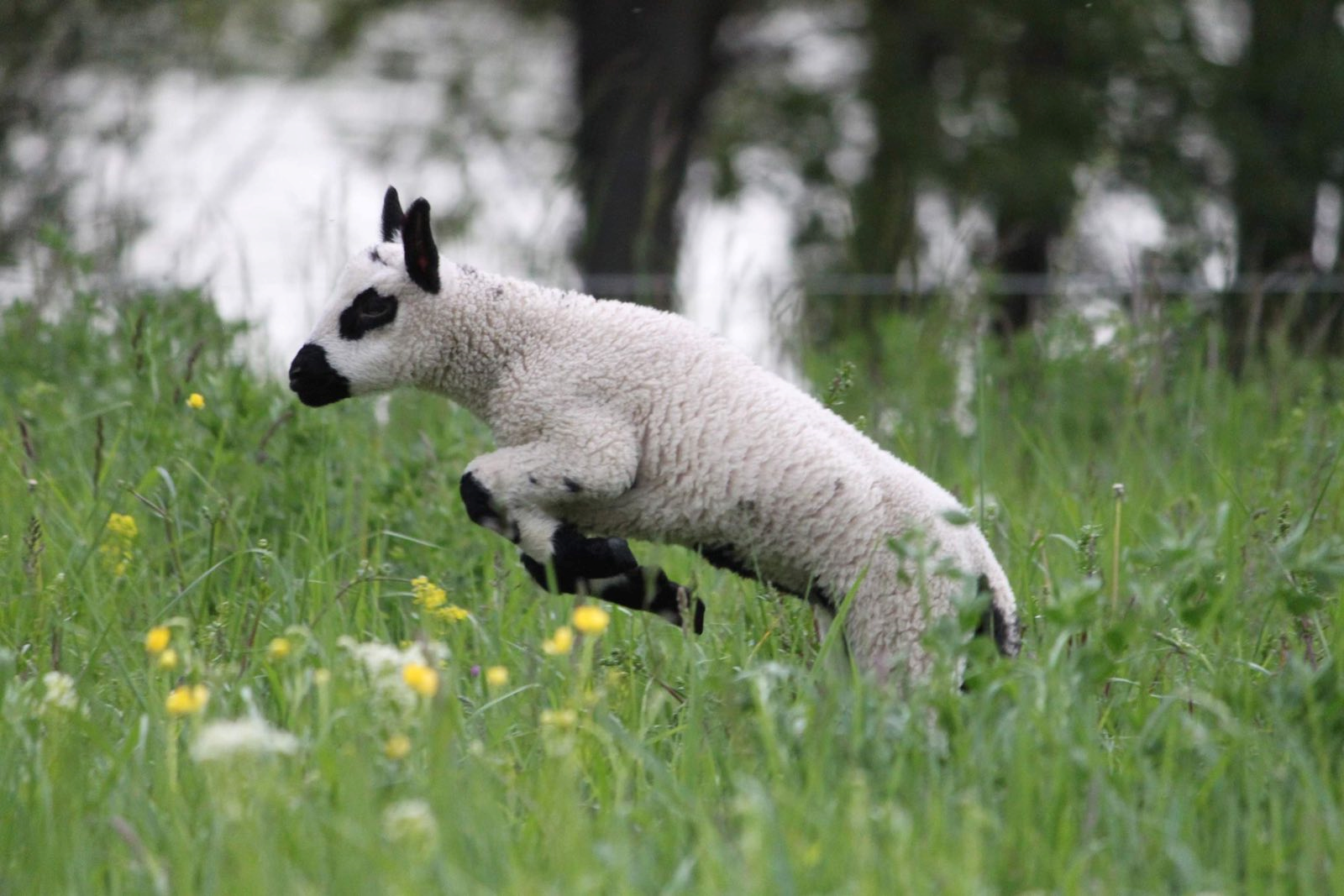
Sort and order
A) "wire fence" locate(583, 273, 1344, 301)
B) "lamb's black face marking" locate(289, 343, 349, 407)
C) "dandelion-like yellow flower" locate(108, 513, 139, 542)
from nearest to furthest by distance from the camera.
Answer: "lamb's black face marking" locate(289, 343, 349, 407) < "dandelion-like yellow flower" locate(108, 513, 139, 542) < "wire fence" locate(583, 273, 1344, 301)

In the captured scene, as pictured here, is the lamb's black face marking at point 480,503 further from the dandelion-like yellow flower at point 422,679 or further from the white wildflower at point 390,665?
the dandelion-like yellow flower at point 422,679

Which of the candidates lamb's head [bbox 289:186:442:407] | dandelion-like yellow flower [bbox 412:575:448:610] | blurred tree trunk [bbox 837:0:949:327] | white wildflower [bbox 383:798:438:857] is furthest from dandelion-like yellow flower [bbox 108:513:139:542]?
blurred tree trunk [bbox 837:0:949:327]

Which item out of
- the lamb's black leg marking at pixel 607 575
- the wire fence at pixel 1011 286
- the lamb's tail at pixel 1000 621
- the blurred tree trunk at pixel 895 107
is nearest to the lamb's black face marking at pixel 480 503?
the lamb's black leg marking at pixel 607 575

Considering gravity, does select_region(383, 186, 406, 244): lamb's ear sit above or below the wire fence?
above

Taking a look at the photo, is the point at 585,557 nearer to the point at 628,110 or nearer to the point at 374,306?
the point at 374,306

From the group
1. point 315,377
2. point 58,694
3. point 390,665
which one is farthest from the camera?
point 315,377

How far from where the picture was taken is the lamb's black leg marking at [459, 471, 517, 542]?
2832 millimetres

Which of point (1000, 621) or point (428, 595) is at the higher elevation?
point (1000, 621)

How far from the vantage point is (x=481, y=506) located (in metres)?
2.84

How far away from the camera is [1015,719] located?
2.57m

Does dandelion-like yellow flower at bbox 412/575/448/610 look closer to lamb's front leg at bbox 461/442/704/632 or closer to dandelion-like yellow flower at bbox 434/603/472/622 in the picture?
dandelion-like yellow flower at bbox 434/603/472/622

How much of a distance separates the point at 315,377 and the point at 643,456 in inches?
26.1

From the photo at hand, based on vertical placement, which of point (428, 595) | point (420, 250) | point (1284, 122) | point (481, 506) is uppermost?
point (1284, 122)

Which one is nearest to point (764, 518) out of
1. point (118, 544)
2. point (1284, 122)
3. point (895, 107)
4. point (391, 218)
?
point (391, 218)
